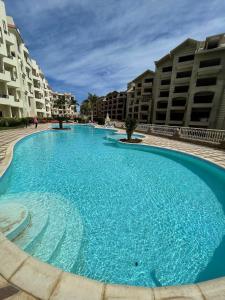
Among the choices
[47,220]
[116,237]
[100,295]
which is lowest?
[116,237]

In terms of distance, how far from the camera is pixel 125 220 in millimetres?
4590

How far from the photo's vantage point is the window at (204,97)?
30594 mm

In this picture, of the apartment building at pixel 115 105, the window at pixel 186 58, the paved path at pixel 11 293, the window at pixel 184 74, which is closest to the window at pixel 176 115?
the window at pixel 184 74

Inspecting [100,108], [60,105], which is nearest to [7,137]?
[60,105]

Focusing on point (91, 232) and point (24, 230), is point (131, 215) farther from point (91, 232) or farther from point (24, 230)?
point (24, 230)

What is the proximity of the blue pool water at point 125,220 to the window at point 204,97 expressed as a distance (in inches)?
1122

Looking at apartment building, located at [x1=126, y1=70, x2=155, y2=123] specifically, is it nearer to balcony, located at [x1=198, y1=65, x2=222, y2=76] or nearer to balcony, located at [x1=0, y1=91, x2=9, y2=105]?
balcony, located at [x1=198, y1=65, x2=222, y2=76]

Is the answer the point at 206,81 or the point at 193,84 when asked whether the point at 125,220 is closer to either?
the point at 193,84

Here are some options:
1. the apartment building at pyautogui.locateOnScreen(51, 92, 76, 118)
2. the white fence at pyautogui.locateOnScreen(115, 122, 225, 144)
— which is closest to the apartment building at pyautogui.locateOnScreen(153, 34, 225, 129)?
the white fence at pyautogui.locateOnScreen(115, 122, 225, 144)

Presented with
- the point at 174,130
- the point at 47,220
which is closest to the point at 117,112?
the point at 174,130

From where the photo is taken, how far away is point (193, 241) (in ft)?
12.8

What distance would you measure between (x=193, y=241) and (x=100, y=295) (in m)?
3.00

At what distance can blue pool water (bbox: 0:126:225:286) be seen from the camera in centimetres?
317

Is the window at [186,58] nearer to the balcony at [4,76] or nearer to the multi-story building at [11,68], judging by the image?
the multi-story building at [11,68]
